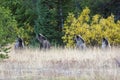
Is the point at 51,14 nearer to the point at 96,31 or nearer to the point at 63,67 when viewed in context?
the point at 96,31

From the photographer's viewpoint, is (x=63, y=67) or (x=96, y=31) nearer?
(x=63, y=67)

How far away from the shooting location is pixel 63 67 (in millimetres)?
14406

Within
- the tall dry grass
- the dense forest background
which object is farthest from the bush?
the tall dry grass

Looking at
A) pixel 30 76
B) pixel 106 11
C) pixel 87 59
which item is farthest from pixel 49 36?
pixel 30 76

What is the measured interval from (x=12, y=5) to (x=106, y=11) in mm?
8925

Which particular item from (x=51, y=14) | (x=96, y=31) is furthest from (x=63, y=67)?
(x=51, y=14)

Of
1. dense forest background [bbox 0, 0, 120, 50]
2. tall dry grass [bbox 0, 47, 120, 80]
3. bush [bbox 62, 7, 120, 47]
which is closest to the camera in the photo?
tall dry grass [bbox 0, 47, 120, 80]

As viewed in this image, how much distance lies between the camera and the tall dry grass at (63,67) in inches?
461

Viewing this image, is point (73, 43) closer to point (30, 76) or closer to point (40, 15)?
point (40, 15)

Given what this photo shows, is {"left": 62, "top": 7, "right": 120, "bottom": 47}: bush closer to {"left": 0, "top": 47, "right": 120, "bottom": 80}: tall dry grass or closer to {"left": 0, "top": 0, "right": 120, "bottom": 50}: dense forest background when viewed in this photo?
{"left": 0, "top": 0, "right": 120, "bottom": 50}: dense forest background

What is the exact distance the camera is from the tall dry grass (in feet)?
38.4

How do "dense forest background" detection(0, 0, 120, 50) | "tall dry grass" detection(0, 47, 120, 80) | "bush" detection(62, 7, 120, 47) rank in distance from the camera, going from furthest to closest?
"dense forest background" detection(0, 0, 120, 50) → "bush" detection(62, 7, 120, 47) → "tall dry grass" detection(0, 47, 120, 80)

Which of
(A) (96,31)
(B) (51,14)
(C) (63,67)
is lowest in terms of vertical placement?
(A) (96,31)

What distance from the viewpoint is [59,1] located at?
35625mm
